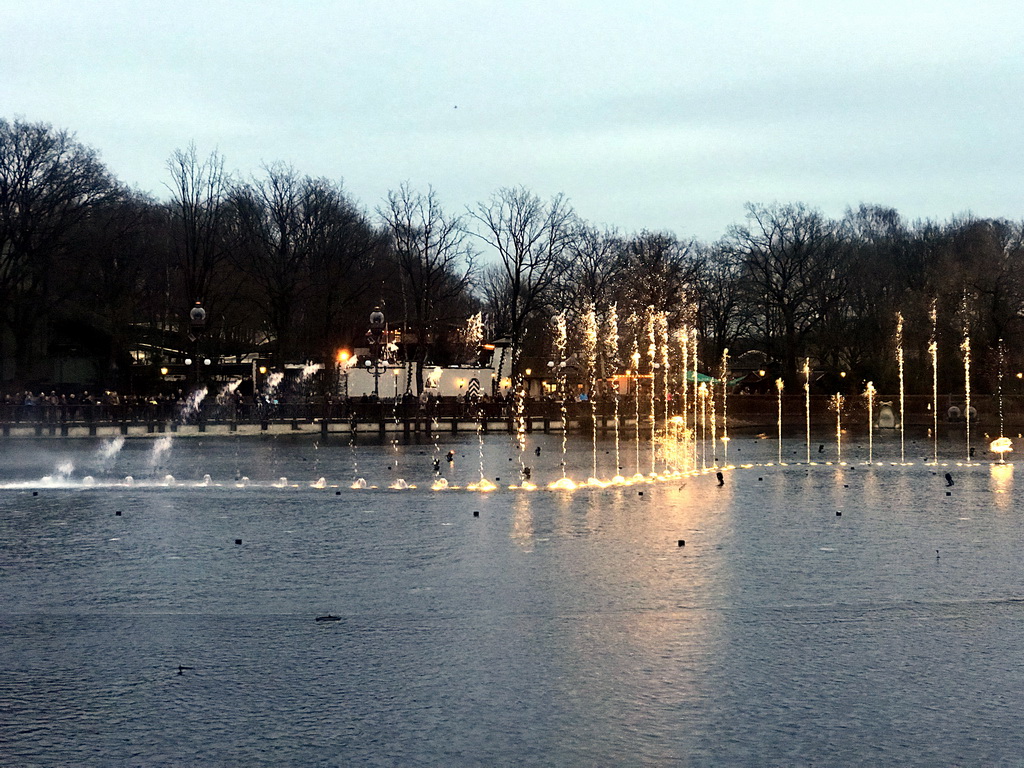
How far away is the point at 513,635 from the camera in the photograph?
31.1 feet

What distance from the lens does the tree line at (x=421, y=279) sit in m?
67.6

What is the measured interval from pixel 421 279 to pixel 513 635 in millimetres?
79309

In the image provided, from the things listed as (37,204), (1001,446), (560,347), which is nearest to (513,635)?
(1001,446)

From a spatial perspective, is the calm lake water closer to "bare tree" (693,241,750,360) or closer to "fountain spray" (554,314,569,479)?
"fountain spray" (554,314,569,479)

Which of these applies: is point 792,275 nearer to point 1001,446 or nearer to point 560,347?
point 560,347

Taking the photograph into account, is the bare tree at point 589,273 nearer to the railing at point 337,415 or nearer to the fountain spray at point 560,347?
the fountain spray at point 560,347

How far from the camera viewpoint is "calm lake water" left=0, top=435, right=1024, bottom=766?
679 cm

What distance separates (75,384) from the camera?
255 ft

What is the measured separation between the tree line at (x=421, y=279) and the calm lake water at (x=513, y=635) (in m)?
51.1

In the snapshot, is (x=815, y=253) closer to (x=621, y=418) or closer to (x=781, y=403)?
(x=781, y=403)

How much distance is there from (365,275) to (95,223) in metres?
27.2

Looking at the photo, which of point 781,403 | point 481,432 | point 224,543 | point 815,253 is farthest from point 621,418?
point 224,543

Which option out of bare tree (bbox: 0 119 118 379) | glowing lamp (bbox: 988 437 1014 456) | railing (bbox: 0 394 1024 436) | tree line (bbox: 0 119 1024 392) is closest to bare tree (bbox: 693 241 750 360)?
tree line (bbox: 0 119 1024 392)

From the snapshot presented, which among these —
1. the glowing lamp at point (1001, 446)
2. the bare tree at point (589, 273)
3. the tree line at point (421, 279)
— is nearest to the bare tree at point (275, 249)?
the tree line at point (421, 279)
